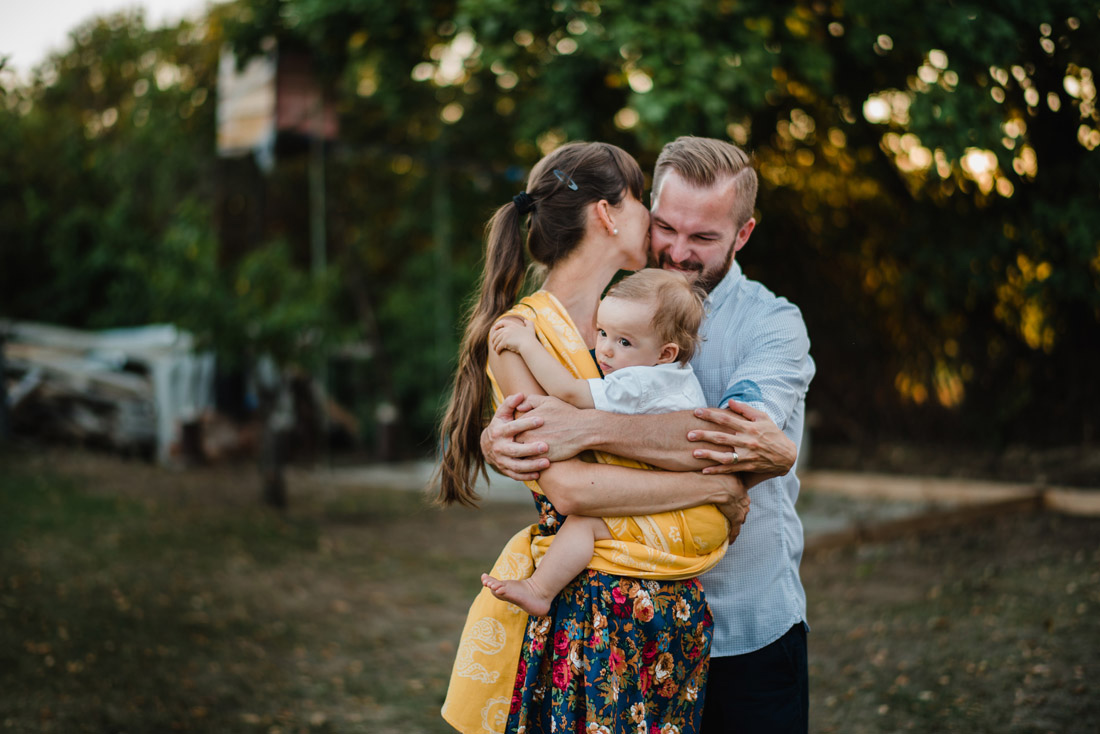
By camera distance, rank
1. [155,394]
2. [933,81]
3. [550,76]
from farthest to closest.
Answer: [155,394] < [550,76] < [933,81]

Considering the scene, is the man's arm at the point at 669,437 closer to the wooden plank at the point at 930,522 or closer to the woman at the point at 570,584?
the woman at the point at 570,584

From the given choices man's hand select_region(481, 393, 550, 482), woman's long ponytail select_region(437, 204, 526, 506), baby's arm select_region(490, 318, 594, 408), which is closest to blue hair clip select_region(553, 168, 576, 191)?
woman's long ponytail select_region(437, 204, 526, 506)

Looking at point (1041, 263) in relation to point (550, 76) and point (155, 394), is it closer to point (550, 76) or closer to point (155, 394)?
point (550, 76)

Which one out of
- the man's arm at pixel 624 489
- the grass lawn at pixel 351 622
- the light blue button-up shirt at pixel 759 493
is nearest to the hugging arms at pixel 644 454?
the man's arm at pixel 624 489

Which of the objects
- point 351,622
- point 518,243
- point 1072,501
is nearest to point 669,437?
point 518,243

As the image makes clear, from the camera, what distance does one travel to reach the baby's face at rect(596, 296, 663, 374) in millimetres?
1885

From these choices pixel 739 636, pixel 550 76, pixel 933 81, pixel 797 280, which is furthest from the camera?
pixel 797 280

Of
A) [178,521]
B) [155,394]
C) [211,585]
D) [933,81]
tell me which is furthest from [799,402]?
[155,394]

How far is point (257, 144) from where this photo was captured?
10.4 m

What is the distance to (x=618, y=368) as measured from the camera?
76.7 inches

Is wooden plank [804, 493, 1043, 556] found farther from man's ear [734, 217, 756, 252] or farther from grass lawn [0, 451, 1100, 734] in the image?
man's ear [734, 217, 756, 252]

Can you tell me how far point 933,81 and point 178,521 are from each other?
6500 mm

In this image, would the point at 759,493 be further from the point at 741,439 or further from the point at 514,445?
the point at 514,445

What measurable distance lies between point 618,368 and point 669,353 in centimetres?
11
